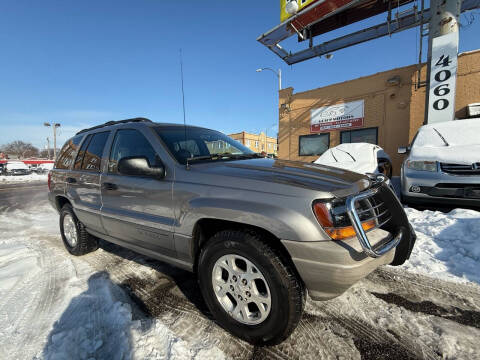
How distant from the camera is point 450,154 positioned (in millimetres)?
3857

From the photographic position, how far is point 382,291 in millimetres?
2332

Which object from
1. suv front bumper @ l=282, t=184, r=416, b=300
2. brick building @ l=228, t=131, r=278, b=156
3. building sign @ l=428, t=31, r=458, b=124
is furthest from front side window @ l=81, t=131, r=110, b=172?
brick building @ l=228, t=131, r=278, b=156

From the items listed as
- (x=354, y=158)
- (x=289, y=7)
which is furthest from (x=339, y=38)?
(x=354, y=158)

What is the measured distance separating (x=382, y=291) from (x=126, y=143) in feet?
10.2

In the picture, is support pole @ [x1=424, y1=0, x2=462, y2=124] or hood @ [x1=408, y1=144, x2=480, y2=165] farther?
support pole @ [x1=424, y1=0, x2=462, y2=124]

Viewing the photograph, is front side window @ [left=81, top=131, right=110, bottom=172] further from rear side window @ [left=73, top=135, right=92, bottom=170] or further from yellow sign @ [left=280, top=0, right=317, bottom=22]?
yellow sign @ [left=280, top=0, right=317, bottom=22]

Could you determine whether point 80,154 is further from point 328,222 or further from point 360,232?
point 360,232

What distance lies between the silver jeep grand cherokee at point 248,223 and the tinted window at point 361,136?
984cm

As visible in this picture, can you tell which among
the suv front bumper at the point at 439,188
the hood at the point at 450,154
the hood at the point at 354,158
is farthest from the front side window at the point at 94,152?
the hood at the point at 354,158

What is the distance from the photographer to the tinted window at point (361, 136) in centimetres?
1047

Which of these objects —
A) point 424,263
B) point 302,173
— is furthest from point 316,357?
point 424,263

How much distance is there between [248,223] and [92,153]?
2.51 m

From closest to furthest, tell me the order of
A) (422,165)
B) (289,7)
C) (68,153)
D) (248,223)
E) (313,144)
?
1. (248,223)
2. (68,153)
3. (422,165)
4. (289,7)
5. (313,144)

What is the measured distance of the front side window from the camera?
2893mm
